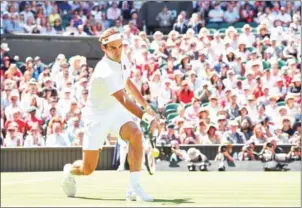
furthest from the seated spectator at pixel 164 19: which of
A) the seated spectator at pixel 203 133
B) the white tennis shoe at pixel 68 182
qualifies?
the white tennis shoe at pixel 68 182

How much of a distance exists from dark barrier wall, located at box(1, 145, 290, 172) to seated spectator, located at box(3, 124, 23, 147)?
54 cm

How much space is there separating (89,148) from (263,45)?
13478 millimetres

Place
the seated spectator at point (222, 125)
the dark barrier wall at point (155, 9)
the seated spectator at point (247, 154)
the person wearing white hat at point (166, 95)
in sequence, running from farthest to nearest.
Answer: the dark barrier wall at point (155, 9), the person wearing white hat at point (166, 95), the seated spectator at point (222, 125), the seated spectator at point (247, 154)

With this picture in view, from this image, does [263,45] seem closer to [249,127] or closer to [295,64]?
[295,64]

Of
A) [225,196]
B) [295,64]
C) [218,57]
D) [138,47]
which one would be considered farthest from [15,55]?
[225,196]

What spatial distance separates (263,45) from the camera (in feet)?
77.4

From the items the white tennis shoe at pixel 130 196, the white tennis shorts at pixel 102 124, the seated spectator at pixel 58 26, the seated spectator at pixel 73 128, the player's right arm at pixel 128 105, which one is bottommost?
the seated spectator at pixel 73 128

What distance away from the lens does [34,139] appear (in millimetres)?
18859

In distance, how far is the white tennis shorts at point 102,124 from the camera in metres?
10.5

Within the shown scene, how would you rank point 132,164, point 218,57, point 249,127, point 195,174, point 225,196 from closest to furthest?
1. point 132,164
2. point 225,196
3. point 195,174
4. point 249,127
5. point 218,57

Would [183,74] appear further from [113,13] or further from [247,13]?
[113,13]

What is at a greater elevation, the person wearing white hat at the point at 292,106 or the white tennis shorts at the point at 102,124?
the white tennis shorts at the point at 102,124

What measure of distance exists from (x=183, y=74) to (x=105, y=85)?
11.8 meters

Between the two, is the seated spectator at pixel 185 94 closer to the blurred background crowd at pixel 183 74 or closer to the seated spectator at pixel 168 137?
the blurred background crowd at pixel 183 74
